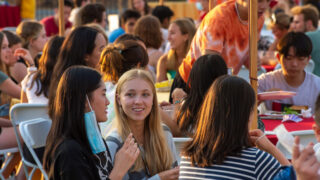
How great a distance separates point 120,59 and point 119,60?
0.01 metres

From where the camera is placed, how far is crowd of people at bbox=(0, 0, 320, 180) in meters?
2.25

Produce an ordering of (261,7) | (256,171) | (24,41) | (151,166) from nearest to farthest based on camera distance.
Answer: (256,171)
(151,166)
(261,7)
(24,41)

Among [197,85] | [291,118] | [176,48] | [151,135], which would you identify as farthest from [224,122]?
[176,48]

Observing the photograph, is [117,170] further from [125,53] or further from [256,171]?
[125,53]

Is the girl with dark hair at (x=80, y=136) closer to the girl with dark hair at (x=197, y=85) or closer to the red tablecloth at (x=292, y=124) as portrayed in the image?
the girl with dark hair at (x=197, y=85)

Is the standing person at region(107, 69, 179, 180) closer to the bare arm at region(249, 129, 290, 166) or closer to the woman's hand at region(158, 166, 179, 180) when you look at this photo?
the woman's hand at region(158, 166, 179, 180)

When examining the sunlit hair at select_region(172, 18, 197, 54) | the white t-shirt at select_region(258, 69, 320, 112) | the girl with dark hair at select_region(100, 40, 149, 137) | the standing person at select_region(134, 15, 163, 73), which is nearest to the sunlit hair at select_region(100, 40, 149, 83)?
the girl with dark hair at select_region(100, 40, 149, 137)

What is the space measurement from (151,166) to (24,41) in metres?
4.20

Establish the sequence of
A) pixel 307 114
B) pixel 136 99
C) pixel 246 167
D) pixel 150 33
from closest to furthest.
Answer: pixel 246 167, pixel 136 99, pixel 307 114, pixel 150 33

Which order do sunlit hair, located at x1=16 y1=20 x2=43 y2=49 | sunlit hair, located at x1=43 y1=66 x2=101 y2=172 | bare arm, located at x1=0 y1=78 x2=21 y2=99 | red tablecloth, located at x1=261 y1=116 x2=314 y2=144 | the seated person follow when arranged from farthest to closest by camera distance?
1. sunlit hair, located at x1=16 y1=20 x2=43 y2=49
2. bare arm, located at x1=0 y1=78 x2=21 y2=99
3. the seated person
4. red tablecloth, located at x1=261 y1=116 x2=314 y2=144
5. sunlit hair, located at x1=43 y1=66 x2=101 y2=172

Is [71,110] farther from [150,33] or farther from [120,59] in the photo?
[150,33]

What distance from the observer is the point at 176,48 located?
6121mm

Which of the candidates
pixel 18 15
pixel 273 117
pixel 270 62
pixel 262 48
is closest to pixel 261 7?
pixel 273 117

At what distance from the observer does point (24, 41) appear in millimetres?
6672
